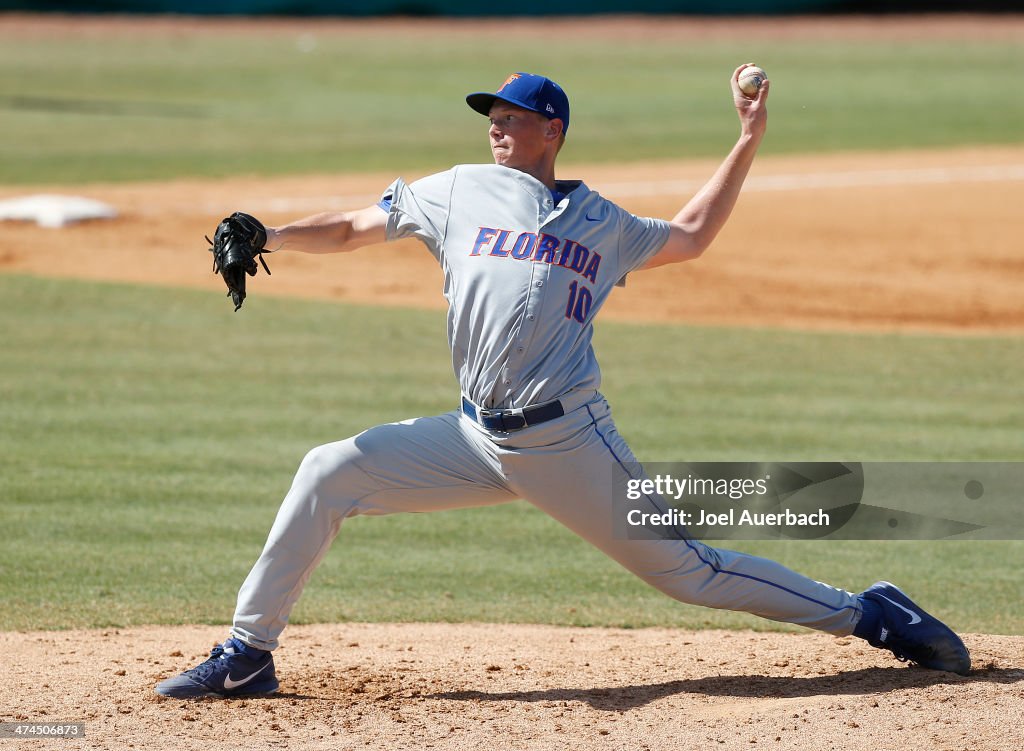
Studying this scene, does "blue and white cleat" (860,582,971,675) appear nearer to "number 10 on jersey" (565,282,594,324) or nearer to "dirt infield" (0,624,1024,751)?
"dirt infield" (0,624,1024,751)

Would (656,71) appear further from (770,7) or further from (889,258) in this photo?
(889,258)

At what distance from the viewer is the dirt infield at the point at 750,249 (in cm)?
1236

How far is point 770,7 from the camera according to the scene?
41.0 m

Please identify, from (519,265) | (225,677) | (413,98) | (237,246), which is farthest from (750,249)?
(413,98)

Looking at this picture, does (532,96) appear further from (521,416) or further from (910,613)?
(910,613)

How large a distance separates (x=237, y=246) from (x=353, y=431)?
3.96 meters

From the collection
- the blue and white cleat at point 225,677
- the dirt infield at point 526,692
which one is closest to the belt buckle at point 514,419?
the dirt infield at point 526,692

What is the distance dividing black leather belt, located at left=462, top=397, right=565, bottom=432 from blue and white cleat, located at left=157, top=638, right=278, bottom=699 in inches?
40.5

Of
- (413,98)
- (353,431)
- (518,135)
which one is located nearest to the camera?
(518,135)

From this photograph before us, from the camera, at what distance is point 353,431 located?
8.14 metres

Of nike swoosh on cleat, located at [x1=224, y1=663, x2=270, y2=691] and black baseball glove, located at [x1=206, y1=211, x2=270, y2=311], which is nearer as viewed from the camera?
black baseball glove, located at [x1=206, y1=211, x2=270, y2=311]

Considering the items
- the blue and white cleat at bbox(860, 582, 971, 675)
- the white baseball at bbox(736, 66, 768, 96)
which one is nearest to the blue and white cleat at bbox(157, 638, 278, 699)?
the blue and white cleat at bbox(860, 582, 971, 675)

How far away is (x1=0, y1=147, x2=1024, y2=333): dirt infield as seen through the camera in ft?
40.5

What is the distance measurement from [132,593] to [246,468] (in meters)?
1.80
